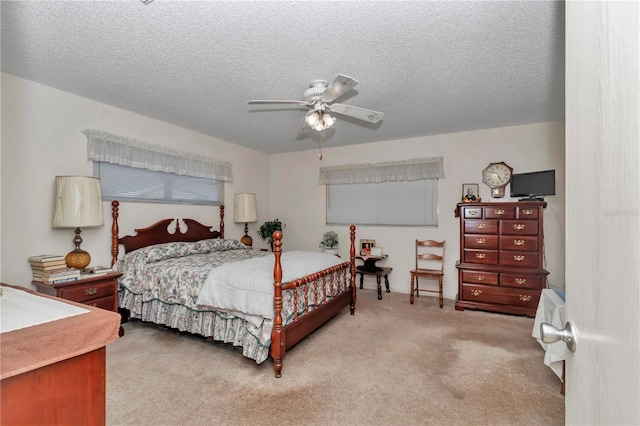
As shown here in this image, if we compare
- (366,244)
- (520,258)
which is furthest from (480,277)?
(366,244)

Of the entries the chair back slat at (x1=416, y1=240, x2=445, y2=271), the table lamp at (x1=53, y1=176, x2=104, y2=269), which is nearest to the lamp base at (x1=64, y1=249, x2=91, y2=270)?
the table lamp at (x1=53, y1=176, x2=104, y2=269)

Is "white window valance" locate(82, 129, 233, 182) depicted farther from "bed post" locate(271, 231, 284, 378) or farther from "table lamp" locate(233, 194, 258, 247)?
"bed post" locate(271, 231, 284, 378)

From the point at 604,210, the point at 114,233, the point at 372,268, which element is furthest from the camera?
the point at 372,268

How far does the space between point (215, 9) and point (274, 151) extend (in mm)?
3906

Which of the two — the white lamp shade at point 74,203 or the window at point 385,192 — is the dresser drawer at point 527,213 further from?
the white lamp shade at point 74,203

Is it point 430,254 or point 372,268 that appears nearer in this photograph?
point 430,254

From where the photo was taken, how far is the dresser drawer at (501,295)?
3.74 meters

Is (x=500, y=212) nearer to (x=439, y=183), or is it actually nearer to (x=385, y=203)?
(x=439, y=183)

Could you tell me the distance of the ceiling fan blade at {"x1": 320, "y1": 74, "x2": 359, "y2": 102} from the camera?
6.71 ft

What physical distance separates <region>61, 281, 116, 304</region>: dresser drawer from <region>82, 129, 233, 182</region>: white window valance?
1383 millimetres

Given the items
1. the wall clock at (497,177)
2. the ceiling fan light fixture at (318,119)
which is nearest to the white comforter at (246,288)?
the ceiling fan light fixture at (318,119)

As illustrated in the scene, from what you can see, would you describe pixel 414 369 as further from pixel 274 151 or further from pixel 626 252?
pixel 274 151

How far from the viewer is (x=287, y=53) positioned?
2334 millimetres

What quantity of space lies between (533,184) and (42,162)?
18.1ft
